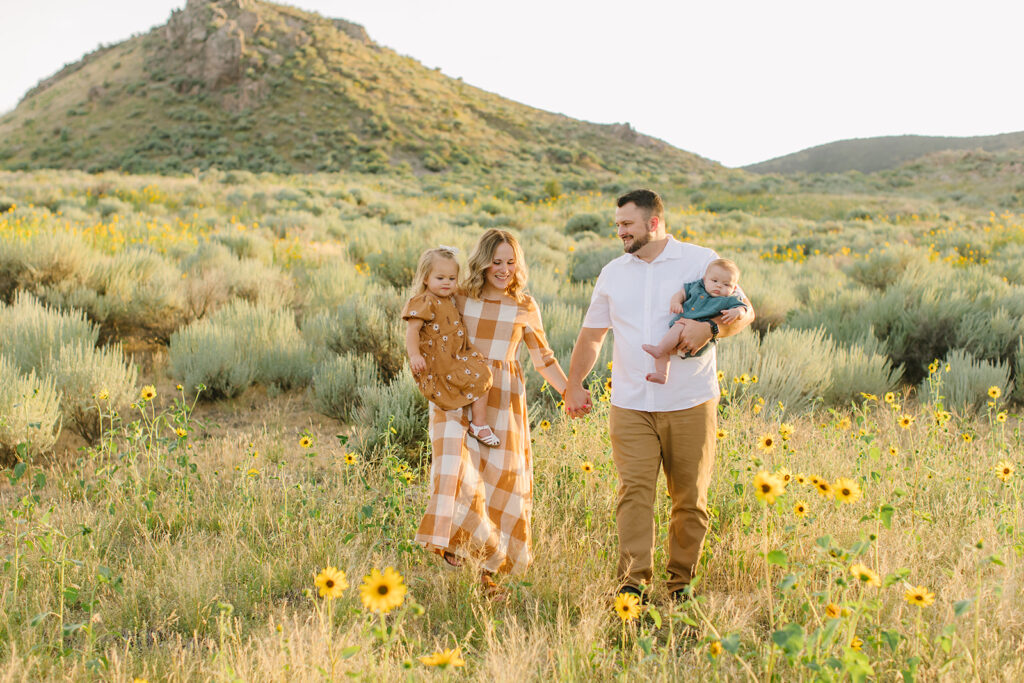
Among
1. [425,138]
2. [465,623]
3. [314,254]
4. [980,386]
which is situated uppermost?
[425,138]

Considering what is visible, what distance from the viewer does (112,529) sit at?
3.48 meters

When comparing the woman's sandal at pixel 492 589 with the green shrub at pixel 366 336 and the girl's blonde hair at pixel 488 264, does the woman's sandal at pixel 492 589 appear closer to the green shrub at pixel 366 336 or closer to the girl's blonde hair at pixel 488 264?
the girl's blonde hair at pixel 488 264

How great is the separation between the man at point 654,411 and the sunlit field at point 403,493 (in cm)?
18

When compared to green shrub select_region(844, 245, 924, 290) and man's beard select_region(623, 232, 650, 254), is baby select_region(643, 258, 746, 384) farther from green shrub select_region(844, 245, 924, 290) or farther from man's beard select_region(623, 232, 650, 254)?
green shrub select_region(844, 245, 924, 290)

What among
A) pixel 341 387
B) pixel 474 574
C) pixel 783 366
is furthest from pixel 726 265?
pixel 341 387

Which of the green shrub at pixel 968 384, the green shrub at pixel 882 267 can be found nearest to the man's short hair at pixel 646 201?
the green shrub at pixel 968 384

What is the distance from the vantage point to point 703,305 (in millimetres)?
2723

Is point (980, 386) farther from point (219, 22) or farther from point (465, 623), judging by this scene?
point (219, 22)

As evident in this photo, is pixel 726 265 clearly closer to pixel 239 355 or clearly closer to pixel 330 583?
pixel 330 583

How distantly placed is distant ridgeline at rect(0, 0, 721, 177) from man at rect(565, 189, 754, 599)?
115 ft

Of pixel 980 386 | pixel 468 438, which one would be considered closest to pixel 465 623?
pixel 468 438

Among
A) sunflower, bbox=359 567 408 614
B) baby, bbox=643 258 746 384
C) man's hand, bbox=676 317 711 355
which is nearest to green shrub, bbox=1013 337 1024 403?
baby, bbox=643 258 746 384

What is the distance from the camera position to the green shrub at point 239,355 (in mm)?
5637

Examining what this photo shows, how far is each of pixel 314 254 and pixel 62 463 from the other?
270 inches
